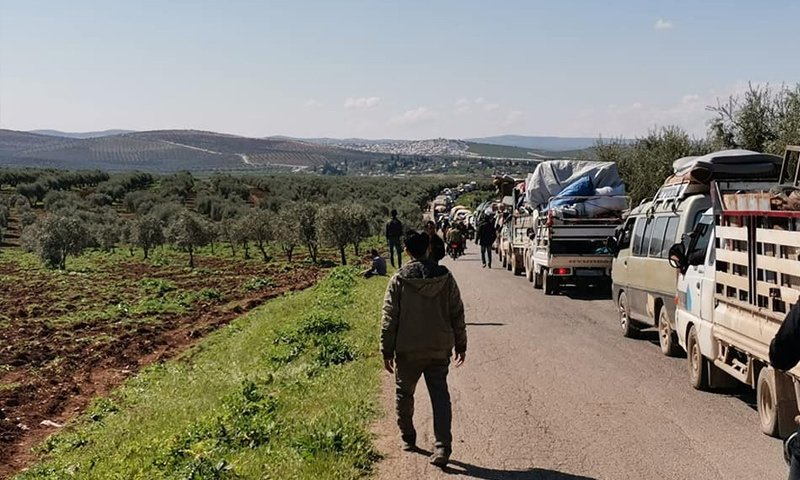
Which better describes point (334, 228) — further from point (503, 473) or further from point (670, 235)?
point (503, 473)

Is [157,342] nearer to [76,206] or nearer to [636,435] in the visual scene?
[636,435]

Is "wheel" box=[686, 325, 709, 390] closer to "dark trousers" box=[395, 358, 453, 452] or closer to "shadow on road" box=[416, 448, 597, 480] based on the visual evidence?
"shadow on road" box=[416, 448, 597, 480]

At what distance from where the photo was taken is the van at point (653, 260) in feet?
37.5

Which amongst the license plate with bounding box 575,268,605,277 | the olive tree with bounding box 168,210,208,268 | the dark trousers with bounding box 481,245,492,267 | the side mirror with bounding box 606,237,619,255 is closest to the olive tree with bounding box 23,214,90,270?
the olive tree with bounding box 168,210,208,268

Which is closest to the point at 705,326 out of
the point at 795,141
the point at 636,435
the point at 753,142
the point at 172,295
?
the point at 636,435

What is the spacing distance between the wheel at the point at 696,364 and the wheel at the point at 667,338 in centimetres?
161

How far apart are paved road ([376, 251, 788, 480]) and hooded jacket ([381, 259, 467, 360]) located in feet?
3.34

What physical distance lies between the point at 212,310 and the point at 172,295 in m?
5.64

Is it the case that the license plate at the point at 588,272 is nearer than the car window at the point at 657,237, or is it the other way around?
the car window at the point at 657,237

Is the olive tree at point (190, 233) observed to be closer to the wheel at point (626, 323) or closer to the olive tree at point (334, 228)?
the olive tree at point (334, 228)

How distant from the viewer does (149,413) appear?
13930mm

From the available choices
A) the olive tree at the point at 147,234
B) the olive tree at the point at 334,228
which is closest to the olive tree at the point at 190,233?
the olive tree at the point at 147,234

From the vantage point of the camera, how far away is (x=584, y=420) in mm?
8391

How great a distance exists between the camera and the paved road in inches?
270
